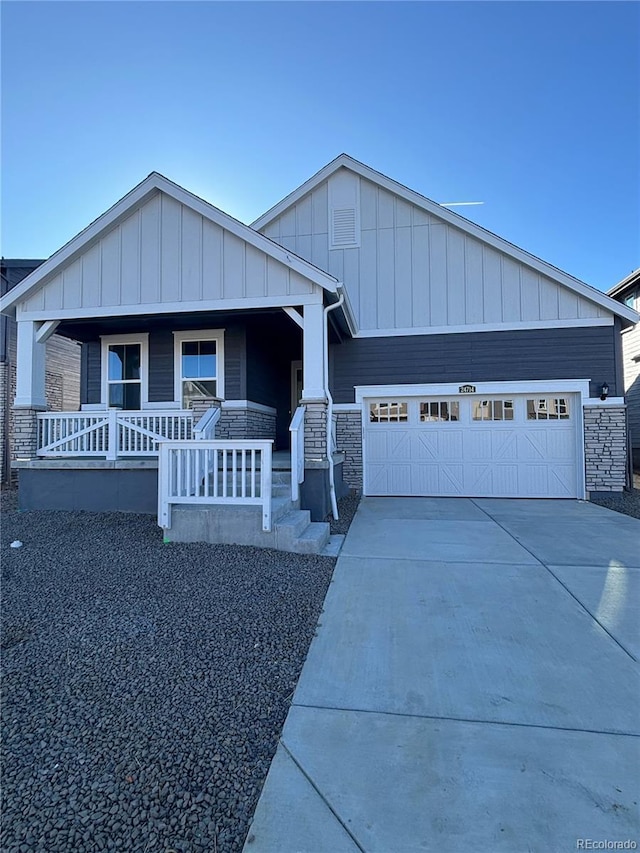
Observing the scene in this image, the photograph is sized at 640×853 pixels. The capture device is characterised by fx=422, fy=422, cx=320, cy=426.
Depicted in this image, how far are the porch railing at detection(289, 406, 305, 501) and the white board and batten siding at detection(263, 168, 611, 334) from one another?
4.12 metres

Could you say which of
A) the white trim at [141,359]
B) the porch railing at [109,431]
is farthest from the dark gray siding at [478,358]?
the white trim at [141,359]

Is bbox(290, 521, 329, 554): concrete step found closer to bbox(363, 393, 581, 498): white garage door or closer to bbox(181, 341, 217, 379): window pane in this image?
bbox(363, 393, 581, 498): white garage door

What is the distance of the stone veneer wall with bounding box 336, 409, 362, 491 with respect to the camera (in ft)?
30.9

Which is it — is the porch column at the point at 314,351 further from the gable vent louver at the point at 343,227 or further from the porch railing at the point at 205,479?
the gable vent louver at the point at 343,227

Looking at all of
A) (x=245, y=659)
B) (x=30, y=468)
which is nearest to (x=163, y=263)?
(x=30, y=468)

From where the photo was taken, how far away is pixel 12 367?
11609mm

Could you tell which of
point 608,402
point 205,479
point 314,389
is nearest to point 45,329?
point 205,479

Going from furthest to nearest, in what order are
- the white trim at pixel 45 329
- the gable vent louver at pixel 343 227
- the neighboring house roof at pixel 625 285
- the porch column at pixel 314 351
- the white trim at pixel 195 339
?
the neighboring house roof at pixel 625 285 < the gable vent louver at pixel 343 227 < the white trim at pixel 195 339 < the white trim at pixel 45 329 < the porch column at pixel 314 351

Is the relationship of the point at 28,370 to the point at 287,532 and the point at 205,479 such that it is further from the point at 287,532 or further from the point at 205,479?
the point at 287,532

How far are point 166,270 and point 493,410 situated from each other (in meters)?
7.07

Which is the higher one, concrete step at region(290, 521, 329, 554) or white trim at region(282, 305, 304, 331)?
white trim at region(282, 305, 304, 331)

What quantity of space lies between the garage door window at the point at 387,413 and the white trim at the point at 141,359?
16.1 feet

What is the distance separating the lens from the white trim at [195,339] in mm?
8484

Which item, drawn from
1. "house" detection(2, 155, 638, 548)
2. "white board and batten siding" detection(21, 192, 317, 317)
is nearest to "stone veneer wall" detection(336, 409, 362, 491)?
"house" detection(2, 155, 638, 548)
